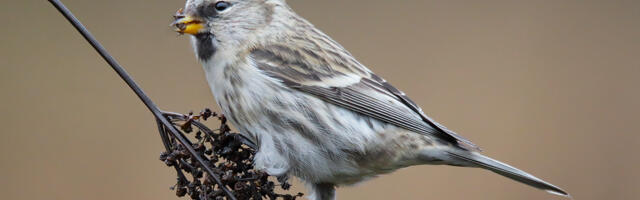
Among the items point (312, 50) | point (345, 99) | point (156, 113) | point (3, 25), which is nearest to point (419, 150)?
point (345, 99)

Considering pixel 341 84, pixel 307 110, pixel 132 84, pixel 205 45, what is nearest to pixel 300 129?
pixel 307 110

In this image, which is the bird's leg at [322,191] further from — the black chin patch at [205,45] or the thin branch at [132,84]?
the thin branch at [132,84]

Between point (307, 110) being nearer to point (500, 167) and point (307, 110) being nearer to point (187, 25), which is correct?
point (187, 25)

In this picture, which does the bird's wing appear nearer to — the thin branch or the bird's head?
the bird's head

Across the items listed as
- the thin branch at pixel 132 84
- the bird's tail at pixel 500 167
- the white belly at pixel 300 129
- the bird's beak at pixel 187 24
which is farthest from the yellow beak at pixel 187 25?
the bird's tail at pixel 500 167

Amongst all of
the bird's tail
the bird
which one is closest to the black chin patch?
the bird

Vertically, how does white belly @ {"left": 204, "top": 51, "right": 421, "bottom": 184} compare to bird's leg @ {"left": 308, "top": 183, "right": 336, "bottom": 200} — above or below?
above
